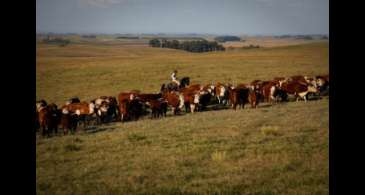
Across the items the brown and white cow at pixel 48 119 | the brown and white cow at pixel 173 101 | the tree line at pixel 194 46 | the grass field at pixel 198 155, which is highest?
the tree line at pixel 194 46

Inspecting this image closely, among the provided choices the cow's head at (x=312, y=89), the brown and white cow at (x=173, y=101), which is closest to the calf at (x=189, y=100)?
the brown and white cow at (x=173, y=101)

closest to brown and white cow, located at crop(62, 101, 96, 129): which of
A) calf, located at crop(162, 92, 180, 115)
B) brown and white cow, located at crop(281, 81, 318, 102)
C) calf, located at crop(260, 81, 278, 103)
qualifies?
calf, located at crop(162, 92, 180, 115)

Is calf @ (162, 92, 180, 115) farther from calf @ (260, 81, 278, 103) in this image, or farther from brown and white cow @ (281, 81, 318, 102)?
brown and white cow @ (281, 81, 318, 102)

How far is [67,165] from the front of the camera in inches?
375

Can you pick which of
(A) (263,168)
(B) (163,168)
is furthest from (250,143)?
(B) (163,168)

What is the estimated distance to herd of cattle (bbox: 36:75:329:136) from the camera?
14.3 metres

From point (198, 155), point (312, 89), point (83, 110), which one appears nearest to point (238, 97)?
point (312, 89)

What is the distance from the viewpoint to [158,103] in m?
16.7

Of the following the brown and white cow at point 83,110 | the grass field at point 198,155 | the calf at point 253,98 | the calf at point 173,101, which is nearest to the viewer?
the grass field at point 198,155

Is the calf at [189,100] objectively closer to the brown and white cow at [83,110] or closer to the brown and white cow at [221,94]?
the brown and white cow at [221,94]

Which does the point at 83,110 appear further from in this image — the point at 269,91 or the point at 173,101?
the point at 269,91

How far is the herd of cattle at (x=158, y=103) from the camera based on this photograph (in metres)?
14.3
